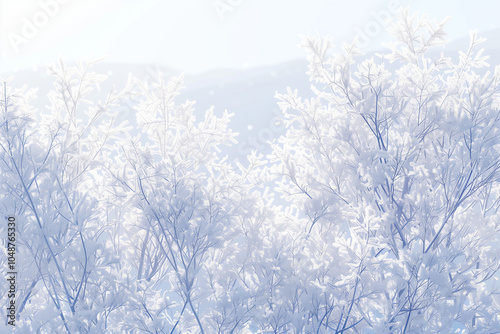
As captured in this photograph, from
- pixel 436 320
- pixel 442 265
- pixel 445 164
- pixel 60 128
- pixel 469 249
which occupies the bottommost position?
pixel 436 320

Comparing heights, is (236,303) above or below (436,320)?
above

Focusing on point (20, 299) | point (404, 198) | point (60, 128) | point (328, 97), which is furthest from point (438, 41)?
point (20, 299)

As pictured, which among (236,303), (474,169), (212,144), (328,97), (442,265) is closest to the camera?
(442,265)

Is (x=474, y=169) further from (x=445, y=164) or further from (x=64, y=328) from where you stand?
(x=64, y=328)

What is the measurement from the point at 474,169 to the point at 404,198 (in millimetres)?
1111

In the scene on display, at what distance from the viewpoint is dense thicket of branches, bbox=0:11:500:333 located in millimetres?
6660

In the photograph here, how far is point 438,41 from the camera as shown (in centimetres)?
746

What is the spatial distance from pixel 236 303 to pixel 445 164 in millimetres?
3598

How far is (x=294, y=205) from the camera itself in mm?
8273

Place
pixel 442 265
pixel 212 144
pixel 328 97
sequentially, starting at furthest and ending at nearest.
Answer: pixel 212 144 → pixel 328 97 → pixel 442 265

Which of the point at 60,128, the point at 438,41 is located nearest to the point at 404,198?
the point at 438,41

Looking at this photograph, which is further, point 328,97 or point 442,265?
point 328,97

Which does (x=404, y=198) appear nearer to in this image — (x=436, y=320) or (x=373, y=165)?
(x=373, y=165)

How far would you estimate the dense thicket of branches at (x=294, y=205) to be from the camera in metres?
6.66
